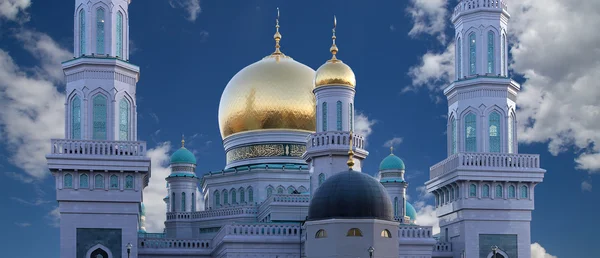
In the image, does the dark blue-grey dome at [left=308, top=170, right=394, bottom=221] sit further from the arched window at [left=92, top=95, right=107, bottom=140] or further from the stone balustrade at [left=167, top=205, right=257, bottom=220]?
the stone balustrade at [left=167, top=205, right=257, bottom=220]

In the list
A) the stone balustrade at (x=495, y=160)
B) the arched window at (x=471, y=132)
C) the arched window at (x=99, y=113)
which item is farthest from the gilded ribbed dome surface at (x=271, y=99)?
the arched window at (x=99, y=113)

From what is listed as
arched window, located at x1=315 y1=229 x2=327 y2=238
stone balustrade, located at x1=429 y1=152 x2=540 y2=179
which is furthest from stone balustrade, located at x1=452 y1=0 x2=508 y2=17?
arched window, located at x1=315 y1=229 x2=327 y2=238

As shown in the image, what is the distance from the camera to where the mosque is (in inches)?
1779

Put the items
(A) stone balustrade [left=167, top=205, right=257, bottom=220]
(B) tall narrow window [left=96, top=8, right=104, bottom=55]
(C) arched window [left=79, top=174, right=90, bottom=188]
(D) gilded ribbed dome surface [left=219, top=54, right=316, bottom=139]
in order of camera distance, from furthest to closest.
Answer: (D) gilded ribbed dome surface [left=219, top=54, right=316, bottom=139]
(A) stone balustrade [left=167, top=205, right=257, bottom=220]
(B) tall narrow window [left=96, top=8, right=104, bottom=55]
(C) arched window [left=79, top=174, right=90, bottom=188]

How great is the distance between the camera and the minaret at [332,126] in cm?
5072

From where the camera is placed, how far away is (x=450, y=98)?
177ft

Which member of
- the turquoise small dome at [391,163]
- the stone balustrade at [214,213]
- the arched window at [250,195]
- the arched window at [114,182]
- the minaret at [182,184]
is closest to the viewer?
the arched window at [114,182]

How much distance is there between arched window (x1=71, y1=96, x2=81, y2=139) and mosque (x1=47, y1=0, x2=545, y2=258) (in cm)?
5

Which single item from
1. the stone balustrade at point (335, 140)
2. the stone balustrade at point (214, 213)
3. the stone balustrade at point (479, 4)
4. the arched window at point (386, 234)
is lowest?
the arched window at point (386, 234)

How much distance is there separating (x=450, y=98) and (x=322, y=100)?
259 inches

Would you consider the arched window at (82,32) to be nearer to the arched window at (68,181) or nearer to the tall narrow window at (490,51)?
the arched window at (68,181)

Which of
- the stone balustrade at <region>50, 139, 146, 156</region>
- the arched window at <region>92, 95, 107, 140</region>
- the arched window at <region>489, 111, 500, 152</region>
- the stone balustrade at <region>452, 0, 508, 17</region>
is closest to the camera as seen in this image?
the stone balustrade at <region>50, 139, 146, 156</region>

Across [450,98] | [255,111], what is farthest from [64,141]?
[450,98]

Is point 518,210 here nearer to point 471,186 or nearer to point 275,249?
point 471,186
